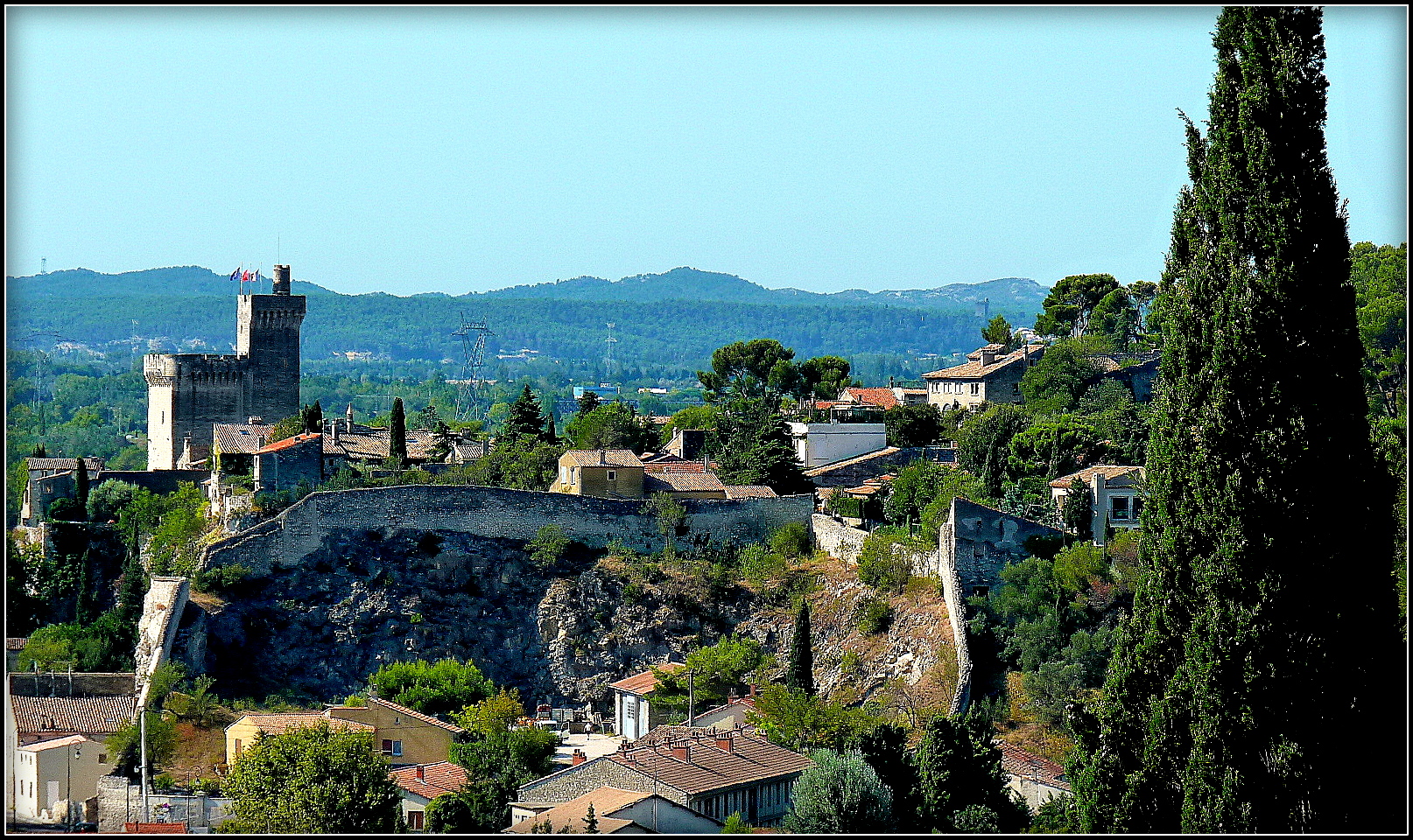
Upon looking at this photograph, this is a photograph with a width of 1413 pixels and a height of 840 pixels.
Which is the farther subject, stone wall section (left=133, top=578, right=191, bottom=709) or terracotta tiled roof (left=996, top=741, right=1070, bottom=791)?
stone wall section (left=133, top=578, right=191, bottom=709)

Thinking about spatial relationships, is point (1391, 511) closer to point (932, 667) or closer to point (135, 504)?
point (932, 667)

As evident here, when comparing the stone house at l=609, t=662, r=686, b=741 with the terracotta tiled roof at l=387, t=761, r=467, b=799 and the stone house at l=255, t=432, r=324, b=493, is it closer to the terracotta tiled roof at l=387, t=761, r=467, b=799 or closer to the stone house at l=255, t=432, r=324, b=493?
the terracotta tiled roof at l=387, t=761, r=467, b=799

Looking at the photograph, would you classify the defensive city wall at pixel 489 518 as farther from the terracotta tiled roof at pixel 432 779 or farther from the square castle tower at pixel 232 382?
the square castle tower at pixel 232 382

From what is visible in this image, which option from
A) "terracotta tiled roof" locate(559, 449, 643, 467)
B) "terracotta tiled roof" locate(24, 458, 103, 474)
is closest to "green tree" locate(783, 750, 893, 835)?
"terracotta tiled roof" locate(559, 449, 643, 467)

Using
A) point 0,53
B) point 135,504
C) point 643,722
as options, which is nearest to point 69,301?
point 135,504

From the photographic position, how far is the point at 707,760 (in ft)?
86.9

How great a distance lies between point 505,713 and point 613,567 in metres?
7.51

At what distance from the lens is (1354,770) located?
13.1 m

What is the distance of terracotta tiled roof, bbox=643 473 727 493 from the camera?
132ft

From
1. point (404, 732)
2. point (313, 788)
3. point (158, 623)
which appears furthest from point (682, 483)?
point (313, 788)

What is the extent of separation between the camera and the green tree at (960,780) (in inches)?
938

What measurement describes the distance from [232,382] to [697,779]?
3863cm

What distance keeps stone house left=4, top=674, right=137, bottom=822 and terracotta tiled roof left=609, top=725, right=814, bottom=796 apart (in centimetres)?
762

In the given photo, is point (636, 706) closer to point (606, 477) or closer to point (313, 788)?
point (606, 477)
